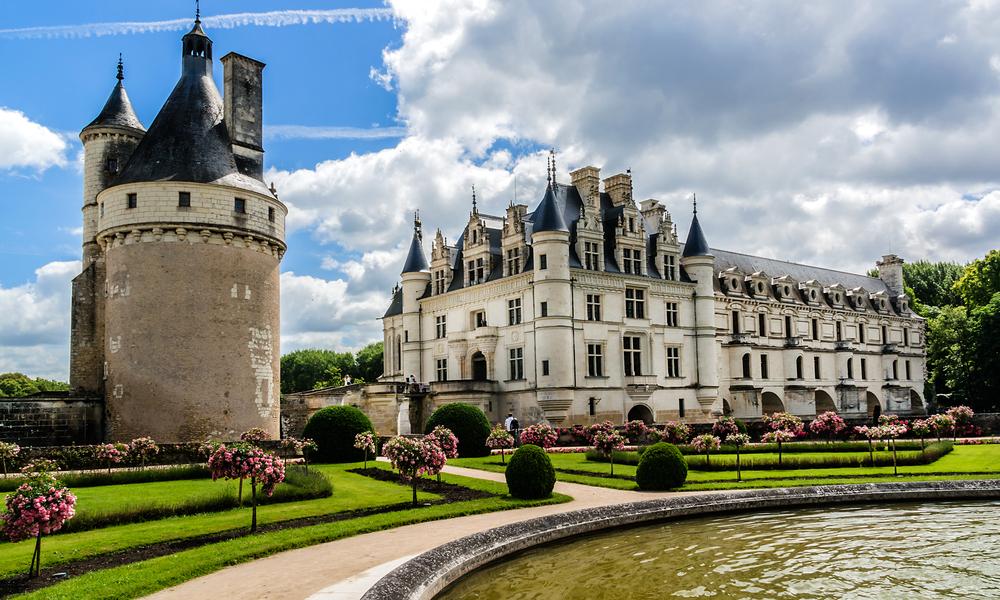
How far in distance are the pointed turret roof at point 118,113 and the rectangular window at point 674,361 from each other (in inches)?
1167

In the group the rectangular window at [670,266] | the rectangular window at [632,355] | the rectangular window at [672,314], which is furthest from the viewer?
the rectangular window at [670,266]

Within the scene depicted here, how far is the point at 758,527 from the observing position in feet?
52.0

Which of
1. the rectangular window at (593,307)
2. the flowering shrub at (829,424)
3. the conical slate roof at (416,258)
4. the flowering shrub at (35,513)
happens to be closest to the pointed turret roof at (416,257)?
the conical slate roof at (416,258)

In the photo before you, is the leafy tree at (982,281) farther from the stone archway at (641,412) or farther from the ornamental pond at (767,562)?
the ornamental pond at (767,562)

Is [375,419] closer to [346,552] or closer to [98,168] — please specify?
[98,168]

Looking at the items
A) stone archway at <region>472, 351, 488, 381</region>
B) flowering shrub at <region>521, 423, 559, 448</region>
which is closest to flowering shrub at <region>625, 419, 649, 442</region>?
flowering shrub at <region>521, 423, 559, 448</region>

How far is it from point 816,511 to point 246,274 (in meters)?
21.8

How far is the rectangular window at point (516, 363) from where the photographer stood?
139ft

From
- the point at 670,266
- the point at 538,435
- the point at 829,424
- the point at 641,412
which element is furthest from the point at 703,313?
the point at 538,435

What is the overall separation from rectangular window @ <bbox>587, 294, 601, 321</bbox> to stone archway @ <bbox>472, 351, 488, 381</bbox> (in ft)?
23.3

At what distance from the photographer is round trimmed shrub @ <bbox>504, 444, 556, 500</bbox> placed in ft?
63.4

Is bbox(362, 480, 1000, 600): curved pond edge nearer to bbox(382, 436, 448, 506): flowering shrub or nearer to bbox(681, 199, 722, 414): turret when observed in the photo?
bbox(382, 436, 448, 506): flowering shrub

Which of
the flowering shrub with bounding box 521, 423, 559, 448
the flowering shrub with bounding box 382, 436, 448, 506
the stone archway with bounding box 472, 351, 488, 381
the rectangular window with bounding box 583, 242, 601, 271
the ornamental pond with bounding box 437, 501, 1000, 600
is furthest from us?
the stone archway with bounding box 472, 351, 488, 381

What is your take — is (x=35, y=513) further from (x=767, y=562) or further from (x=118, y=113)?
(x=118, y=113)
